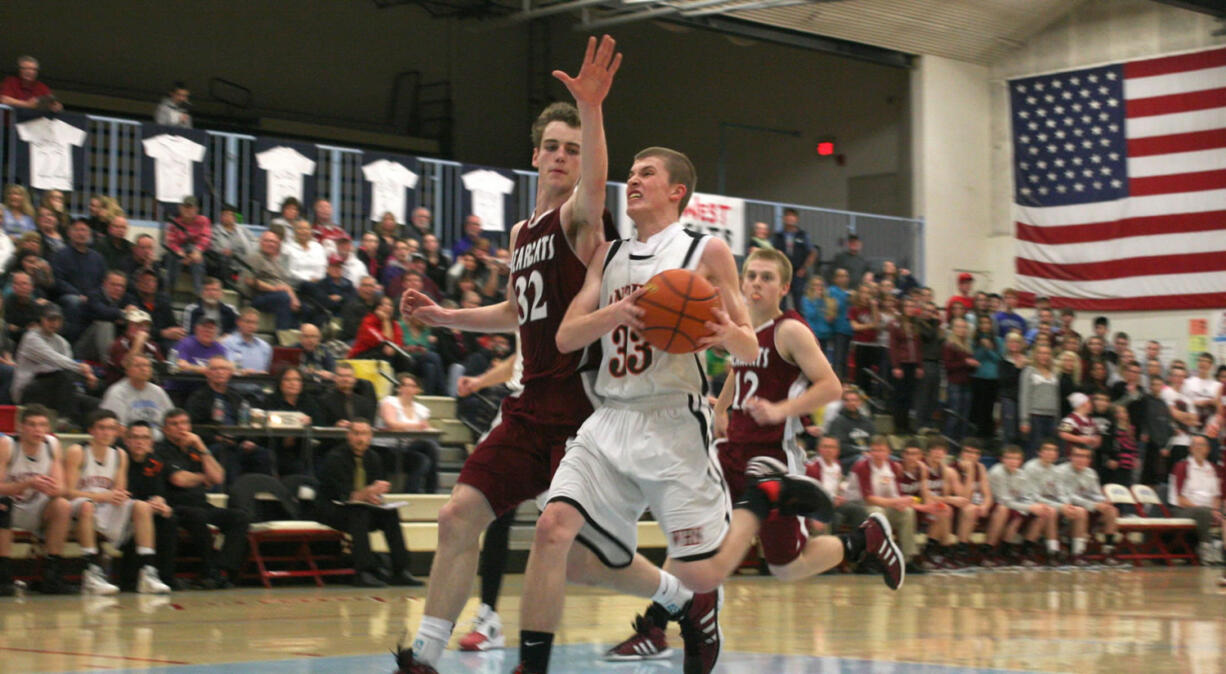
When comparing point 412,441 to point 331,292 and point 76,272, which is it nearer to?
point 331,292

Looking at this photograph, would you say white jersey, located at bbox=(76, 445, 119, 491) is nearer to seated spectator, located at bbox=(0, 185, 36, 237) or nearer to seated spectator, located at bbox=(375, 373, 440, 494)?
seated spectator, located at bbox=(375, 373, 440, 494)

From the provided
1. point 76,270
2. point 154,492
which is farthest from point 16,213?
point 154,492

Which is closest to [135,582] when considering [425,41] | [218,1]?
[218,1]

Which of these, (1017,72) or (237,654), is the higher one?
(1017,72)

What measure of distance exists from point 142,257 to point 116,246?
39cm

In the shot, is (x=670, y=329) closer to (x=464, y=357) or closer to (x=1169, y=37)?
(x=464, y=357)

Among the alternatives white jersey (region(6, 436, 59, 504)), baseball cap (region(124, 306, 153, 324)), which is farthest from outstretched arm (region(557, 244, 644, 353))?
baseball cap (region(124, 306, 153, 324))

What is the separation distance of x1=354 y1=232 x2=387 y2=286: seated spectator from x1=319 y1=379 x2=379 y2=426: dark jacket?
8.81 feet

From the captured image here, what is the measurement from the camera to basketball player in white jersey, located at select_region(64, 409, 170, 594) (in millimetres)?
9562

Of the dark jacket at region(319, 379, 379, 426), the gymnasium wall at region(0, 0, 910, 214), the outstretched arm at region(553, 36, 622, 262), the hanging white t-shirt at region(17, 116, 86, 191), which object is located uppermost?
the gymnasium wall at region(0, 0, 910, 214)

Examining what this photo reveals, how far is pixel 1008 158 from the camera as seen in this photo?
933 inches

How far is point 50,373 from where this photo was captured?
34.9 ft

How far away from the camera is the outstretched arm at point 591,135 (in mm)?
4543

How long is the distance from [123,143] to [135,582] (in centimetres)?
646
